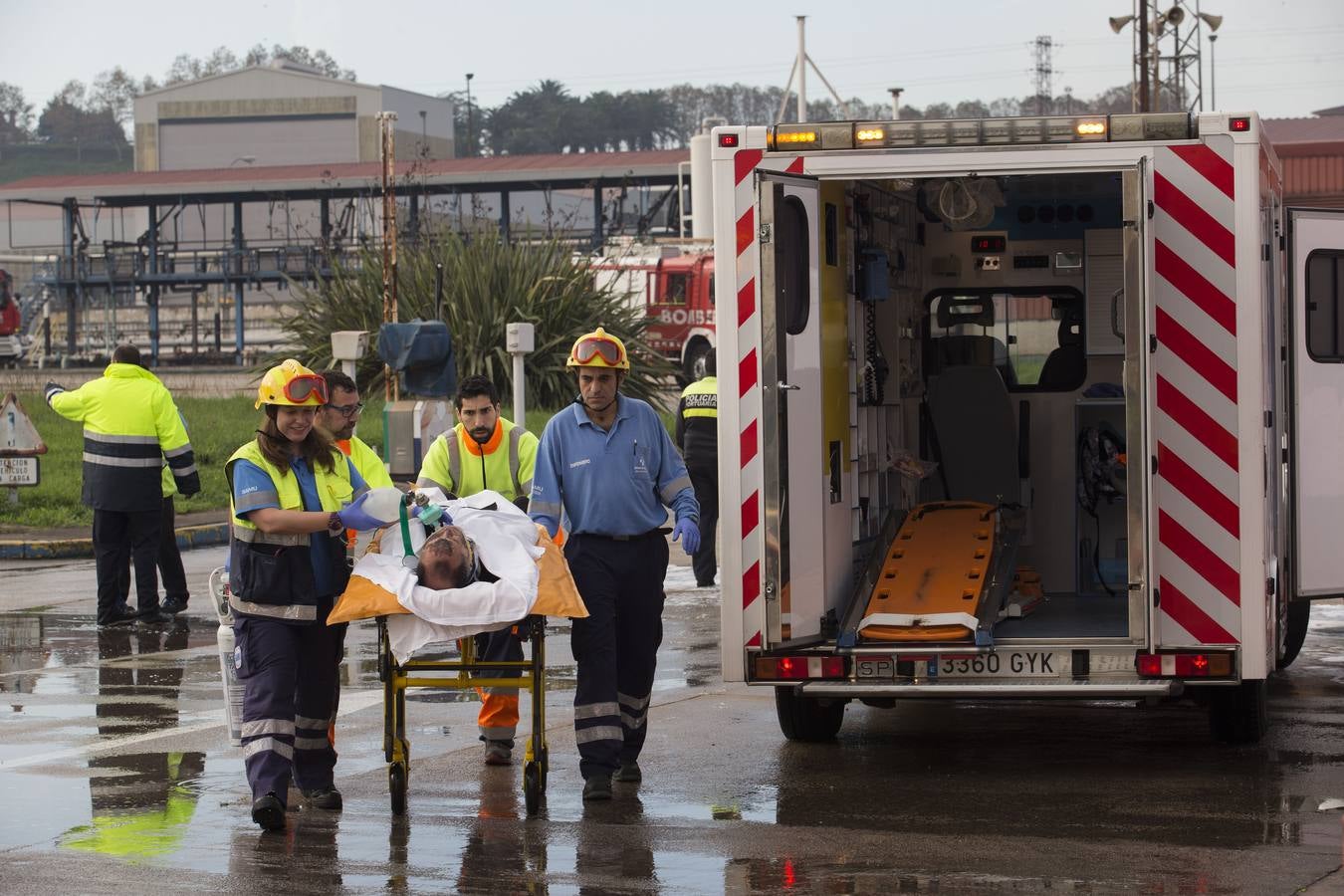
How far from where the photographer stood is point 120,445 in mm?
13852

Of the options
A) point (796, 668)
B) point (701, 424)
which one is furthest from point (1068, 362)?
point (701, 424)

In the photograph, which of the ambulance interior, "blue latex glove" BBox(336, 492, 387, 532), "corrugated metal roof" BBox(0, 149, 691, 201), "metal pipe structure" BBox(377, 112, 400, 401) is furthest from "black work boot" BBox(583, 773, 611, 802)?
"corrugated metal roof" BBox(0, 149, 691, 201)

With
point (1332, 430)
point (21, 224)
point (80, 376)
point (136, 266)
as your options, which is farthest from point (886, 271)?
point (21, 224)

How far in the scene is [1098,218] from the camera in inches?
433

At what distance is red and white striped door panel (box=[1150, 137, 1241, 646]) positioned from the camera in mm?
8070

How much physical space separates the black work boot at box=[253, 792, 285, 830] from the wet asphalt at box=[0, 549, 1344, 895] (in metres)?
0.05

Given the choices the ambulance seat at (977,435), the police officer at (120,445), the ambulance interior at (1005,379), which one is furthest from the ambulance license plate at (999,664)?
the police officer at (120,445)

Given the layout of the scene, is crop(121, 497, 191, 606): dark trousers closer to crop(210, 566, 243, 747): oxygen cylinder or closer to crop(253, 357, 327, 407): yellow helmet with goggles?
crop(210, 566, 243, 747): oxygen cylinder

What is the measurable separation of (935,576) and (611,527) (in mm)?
1791

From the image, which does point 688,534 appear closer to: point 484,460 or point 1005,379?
point 484,460

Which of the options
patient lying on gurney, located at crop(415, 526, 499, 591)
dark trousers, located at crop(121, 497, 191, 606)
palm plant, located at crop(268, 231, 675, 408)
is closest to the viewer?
patient lying on gurney, located at crop(415, 526, 499, 591)

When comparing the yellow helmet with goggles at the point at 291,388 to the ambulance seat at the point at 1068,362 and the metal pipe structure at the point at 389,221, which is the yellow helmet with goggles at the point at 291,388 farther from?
the metal pipe structure at the point at 389,221

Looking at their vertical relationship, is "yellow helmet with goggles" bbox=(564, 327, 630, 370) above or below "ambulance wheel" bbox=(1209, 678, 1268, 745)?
above

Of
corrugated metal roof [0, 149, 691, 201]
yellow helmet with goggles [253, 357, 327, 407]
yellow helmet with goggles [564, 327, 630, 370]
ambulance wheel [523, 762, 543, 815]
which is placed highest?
corrugated metal roof [0, 149, 691, 201]
